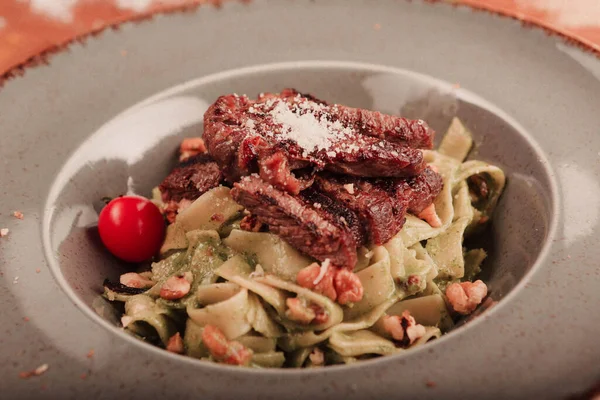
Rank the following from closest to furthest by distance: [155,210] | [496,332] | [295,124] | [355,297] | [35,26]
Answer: [496,332], [355,297], [295,124], [155,210], [35,26]

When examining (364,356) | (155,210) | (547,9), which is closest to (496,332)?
(364,356)

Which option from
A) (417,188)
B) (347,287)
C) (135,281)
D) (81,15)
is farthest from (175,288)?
(81,15)

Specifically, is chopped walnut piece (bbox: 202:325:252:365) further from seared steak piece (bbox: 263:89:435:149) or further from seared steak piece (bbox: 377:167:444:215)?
seared steak piece (bbox: 263:89:435:149)

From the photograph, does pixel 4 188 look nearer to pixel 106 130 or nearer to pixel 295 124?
pixel 106 130

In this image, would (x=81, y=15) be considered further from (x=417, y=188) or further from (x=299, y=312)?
(x=299, y=312)

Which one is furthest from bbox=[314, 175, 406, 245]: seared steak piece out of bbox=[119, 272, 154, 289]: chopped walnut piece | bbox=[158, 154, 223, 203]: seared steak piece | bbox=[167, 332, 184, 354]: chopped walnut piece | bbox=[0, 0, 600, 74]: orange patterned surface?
bbox=[0, 0, 600, 74]: orange patterned surface

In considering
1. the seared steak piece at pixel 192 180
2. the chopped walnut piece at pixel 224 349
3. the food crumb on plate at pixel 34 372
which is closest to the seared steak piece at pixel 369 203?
the seared steak piece at pixel 192 180
